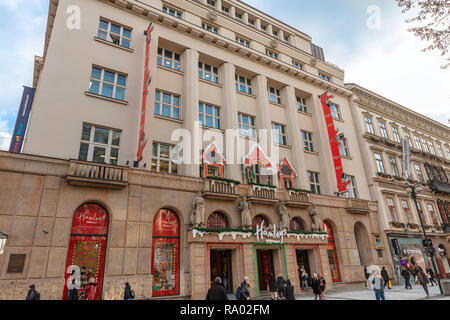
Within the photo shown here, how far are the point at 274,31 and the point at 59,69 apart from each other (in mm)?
24189

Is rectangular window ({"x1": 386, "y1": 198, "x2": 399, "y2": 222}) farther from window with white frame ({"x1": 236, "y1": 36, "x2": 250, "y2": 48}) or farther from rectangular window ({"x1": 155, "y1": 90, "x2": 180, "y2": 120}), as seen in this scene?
rectangular window ({"x1": 155, "y1": 90, "x2": 180, "y2": 120})

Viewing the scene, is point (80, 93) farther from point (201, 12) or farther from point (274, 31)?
point (274, 31)

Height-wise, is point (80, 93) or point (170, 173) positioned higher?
point (80, 93)

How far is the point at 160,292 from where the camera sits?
→ 15.3 metres

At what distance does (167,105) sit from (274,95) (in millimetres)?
12021

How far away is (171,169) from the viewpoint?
18594 millimetres

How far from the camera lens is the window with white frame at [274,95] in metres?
27.4

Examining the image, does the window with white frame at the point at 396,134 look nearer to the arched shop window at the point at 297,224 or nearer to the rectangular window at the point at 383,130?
the rectangular window at the point at 383,130

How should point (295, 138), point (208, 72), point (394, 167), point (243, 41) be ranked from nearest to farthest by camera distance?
point (208, 72) → point (295, 138) → point (243, 41) → point (394, 167)

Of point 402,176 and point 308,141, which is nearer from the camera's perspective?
point 308,141

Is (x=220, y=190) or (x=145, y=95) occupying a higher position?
(x=145, y=95)

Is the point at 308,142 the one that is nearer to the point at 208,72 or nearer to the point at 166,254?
the point at 208,72

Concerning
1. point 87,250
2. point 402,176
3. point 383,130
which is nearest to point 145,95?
point 87,250

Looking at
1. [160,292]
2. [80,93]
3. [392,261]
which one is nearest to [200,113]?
[80,93]
